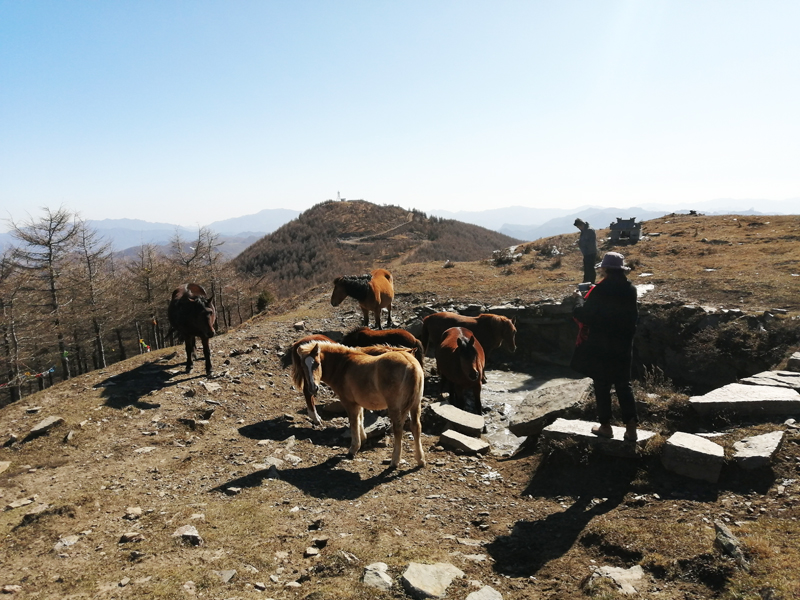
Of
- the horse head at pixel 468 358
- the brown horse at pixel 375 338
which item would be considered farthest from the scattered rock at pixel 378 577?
the horse head at pixel 468 358

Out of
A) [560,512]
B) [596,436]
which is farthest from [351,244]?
[560,512]

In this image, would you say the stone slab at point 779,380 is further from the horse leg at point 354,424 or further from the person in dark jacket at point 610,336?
the horse leg at point 354,424

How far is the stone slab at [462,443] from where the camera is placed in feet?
25.4

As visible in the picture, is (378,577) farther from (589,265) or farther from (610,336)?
(589,265)

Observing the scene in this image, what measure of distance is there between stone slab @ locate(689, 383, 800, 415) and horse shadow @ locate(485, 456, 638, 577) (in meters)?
1.76

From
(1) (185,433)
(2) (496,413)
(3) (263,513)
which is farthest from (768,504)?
(1) (185,433)

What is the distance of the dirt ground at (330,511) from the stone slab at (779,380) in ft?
4.75

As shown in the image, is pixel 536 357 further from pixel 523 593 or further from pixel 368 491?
pixel 523 593

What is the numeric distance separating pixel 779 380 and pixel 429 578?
728 centimetres

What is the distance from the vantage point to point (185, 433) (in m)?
8.15

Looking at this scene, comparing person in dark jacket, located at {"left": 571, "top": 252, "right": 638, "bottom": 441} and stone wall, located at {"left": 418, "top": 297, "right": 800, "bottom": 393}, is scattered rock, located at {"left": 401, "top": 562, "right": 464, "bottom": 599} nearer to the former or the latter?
person in dark jacket, located at {"left": 571, "top": 252, "right": 638, "bottom": 441}

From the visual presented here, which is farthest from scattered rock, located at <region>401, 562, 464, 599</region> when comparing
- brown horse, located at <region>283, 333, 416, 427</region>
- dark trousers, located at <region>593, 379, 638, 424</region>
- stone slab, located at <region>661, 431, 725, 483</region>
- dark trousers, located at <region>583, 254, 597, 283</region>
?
dark trousers, located at <region>583, 254, 597, 283</region>

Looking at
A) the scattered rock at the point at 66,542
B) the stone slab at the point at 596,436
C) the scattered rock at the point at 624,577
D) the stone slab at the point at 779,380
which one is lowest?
the scattered rock at the point at 66,542

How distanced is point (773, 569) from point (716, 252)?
23.1 meters
